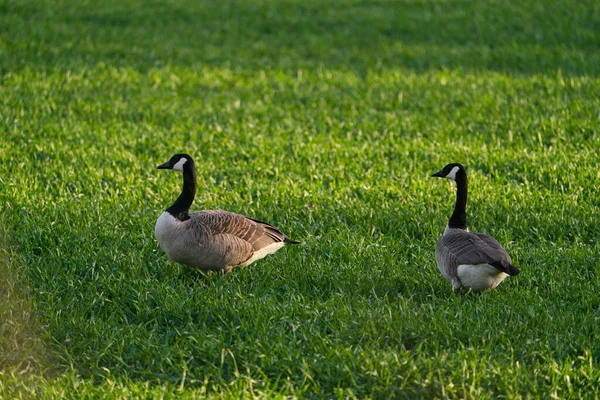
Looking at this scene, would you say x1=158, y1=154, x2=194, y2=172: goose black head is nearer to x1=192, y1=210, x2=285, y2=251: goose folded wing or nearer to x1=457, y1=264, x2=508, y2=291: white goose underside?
x1=192, y1=210, x2=285, y2=251: goose folded wing

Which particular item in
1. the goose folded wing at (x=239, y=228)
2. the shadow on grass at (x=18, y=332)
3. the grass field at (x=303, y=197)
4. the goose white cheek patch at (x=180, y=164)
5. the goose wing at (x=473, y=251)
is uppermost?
the goose white cheek patch at (x=180, y=164)

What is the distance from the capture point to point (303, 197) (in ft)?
28.0

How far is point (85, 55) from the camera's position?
14383 mm

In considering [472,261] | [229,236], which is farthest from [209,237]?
A: [472,261]

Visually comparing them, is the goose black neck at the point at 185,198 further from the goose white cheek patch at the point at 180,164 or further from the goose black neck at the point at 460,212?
the goose black neck at the point at 460,212

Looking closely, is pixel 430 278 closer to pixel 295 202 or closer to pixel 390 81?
pixel 295 202

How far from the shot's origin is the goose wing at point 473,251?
5.71 m

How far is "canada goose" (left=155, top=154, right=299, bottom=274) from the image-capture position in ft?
20.6

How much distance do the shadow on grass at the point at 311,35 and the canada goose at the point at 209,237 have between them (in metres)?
7.94

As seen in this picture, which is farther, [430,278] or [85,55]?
[85,55]

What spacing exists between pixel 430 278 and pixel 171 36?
440 inches

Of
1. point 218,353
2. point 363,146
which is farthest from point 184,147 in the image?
point 218,353

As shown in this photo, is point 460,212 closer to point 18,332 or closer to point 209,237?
point 209,237

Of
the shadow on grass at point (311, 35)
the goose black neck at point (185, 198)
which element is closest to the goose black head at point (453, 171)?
the goose black neck at point (185, 198)
